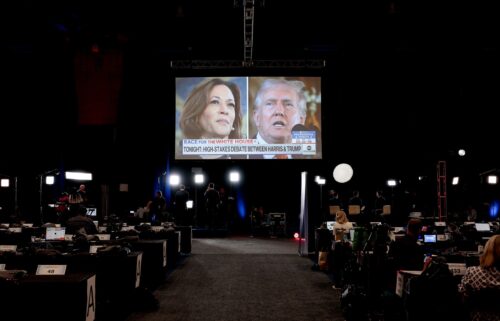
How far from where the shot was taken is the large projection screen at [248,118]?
12234mm

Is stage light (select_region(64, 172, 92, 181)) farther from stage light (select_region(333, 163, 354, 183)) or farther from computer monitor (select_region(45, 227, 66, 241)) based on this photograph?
computer monitor (select_region(45, 227, 66, 241))

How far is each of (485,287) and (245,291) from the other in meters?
4.65

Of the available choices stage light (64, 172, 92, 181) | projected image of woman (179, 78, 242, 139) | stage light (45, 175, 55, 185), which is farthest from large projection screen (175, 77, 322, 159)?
stage light (64, 172, 92, 181)

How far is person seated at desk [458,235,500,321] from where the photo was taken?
11.8ft

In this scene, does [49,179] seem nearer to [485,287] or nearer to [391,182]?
[391,182]

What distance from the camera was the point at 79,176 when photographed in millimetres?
19891

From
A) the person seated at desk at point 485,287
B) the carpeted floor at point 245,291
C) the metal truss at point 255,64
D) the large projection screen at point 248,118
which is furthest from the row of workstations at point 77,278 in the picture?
the metal truss at point 255,64

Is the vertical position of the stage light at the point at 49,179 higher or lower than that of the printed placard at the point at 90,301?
higher

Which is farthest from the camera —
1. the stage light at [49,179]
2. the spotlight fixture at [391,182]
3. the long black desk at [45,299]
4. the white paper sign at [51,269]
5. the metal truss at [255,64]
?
the spotlight fixture at [391,182]

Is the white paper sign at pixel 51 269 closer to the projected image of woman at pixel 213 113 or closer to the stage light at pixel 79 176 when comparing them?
the projected image of woman at pixel 213 113

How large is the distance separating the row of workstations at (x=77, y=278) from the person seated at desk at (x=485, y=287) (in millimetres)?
2892

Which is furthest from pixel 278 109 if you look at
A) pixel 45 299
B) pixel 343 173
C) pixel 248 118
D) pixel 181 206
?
pixel 45 299

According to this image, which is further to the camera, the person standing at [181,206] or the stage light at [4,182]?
the stage light at [4,182]

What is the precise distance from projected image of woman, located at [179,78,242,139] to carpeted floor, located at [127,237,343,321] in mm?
2835
